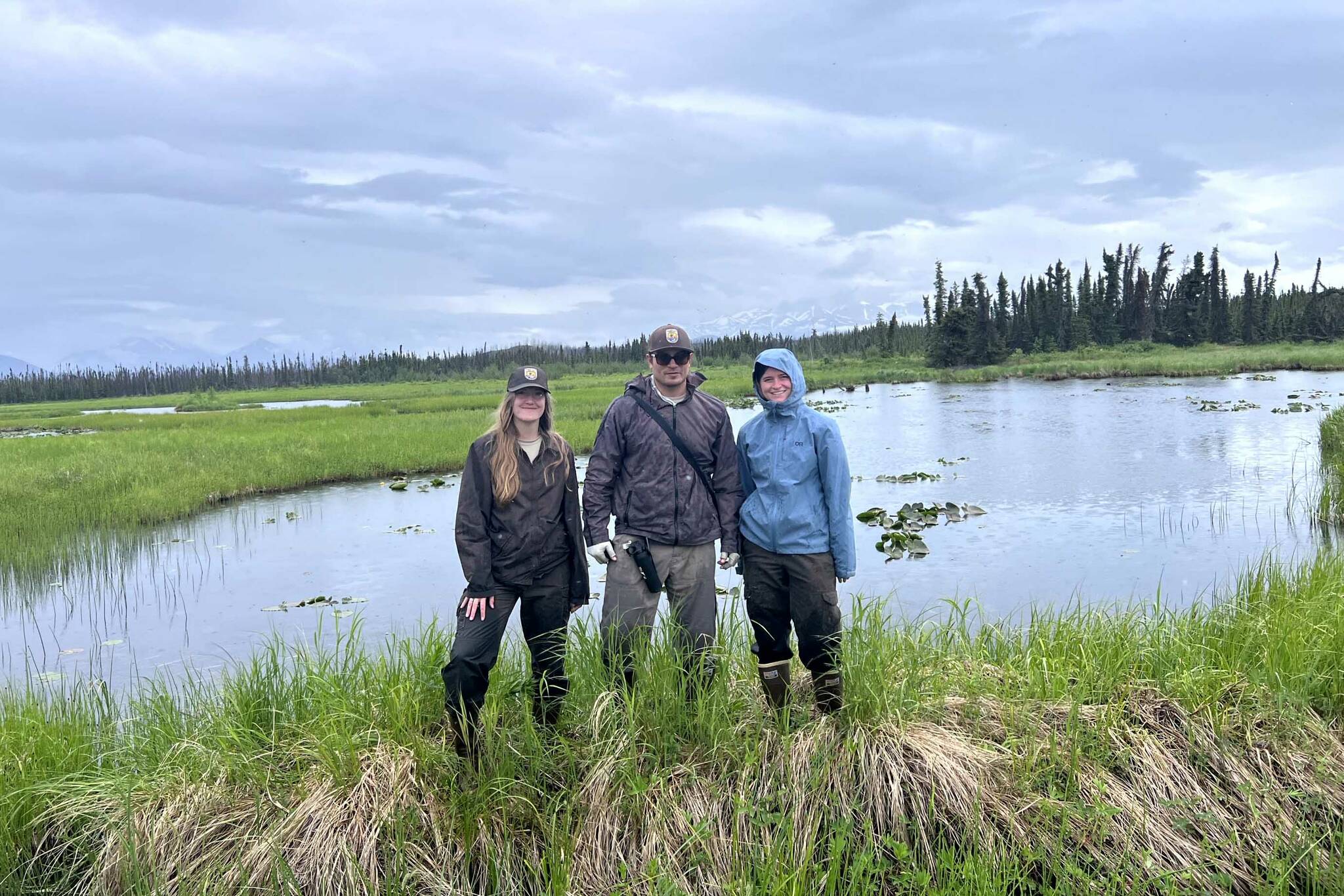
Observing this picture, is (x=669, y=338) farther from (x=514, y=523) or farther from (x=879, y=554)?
(x=879, y=554)

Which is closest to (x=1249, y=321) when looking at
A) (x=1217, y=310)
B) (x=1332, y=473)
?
(x=1217, y=310)

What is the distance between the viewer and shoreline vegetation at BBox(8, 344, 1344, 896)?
12.5 feet

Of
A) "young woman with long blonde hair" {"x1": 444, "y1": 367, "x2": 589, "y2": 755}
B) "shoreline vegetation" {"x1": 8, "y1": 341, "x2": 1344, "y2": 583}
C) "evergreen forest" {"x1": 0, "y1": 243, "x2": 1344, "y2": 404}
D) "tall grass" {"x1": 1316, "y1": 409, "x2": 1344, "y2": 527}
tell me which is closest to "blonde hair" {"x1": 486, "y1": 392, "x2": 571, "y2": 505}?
"young woman with long blonde hair" {"x1": 444, "y1": 367, "x2": 589, "y2": 755}

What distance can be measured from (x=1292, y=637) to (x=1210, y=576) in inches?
199

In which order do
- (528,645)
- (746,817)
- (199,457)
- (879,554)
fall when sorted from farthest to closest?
(199,457) → (879,554) → (528,645) → (746,817)

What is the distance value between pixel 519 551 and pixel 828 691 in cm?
175

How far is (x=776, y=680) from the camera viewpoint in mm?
4602

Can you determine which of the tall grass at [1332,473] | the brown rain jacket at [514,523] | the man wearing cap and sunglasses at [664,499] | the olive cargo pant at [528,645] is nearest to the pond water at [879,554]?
the tall grass at [1332,473]

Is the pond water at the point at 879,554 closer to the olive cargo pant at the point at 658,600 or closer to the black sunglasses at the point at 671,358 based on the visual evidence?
the olive cargo pant at the point at 658,600

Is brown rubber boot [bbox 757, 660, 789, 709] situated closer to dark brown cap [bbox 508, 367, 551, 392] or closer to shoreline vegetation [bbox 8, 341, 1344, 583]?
dark brown cap [bbox 508, 367, 551, 392]

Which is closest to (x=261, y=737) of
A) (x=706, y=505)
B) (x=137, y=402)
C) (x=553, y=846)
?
(x=553, y=846)

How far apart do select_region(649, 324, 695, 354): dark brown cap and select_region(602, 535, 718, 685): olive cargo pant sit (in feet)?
3.35

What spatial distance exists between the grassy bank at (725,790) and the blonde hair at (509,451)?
3.35ft

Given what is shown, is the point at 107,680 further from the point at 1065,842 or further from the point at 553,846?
the point at 1065,842
